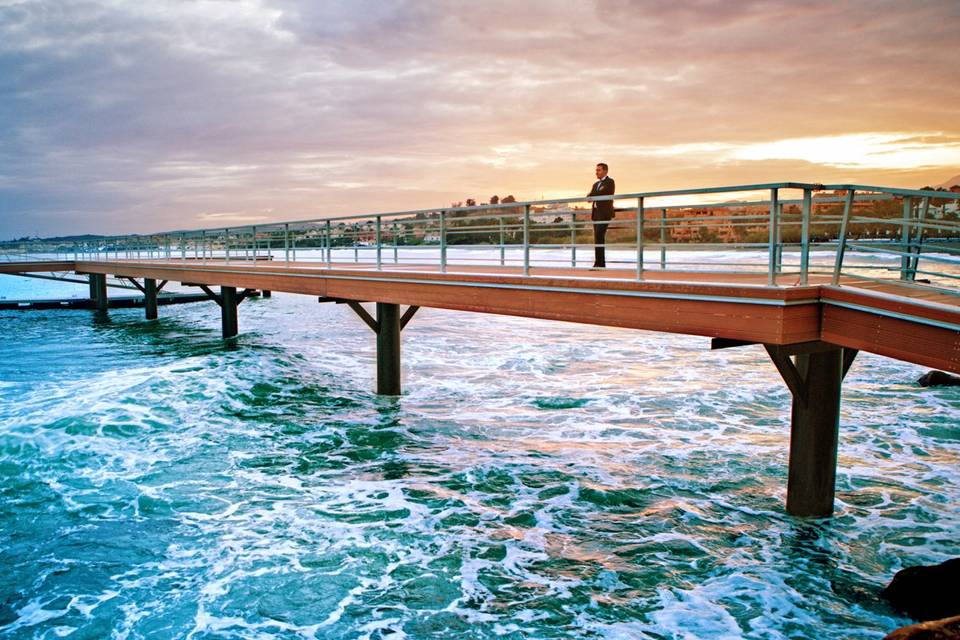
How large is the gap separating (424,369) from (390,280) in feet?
22.4

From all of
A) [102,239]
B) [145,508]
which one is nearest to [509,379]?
[145,508]

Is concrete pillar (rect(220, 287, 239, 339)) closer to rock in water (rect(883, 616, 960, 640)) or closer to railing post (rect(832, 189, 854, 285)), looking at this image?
railing post (rect(832, 189, 854, 285))

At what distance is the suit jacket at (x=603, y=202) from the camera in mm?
9978

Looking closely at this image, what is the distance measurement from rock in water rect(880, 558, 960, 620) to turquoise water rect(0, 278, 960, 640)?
0.65ft

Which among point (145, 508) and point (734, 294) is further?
point (145, 508)

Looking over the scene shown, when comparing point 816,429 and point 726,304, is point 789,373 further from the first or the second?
point 726,304

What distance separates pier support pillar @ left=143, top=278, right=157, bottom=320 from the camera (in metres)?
31.8

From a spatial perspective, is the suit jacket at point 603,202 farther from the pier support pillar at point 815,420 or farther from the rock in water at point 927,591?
the rock in water at point 927,591

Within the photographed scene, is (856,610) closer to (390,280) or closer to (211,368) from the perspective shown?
(390,280)

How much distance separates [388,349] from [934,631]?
12.7m

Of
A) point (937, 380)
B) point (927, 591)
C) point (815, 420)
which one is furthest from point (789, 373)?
point (937, 380)

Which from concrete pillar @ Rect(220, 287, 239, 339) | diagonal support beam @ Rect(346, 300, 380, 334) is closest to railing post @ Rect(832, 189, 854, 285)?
diagonal support beam @ Rect(346, 300, 380, 334)

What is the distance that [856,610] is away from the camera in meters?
6.83

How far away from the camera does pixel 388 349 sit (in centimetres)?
1582
